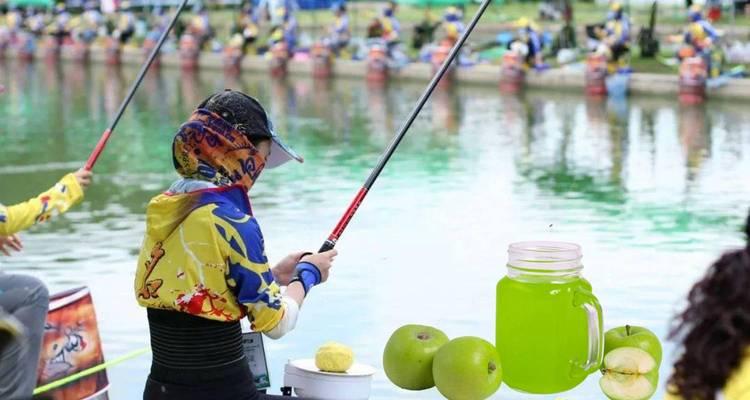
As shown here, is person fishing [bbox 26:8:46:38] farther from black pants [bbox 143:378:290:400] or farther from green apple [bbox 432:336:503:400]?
black pants [bbox 143:378:290:400]

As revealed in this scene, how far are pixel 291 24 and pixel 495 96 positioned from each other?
24.4ft

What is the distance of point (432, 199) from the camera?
34.5 ft

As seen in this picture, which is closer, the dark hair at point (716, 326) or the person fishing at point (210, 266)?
the dark hair at point (716, 326)

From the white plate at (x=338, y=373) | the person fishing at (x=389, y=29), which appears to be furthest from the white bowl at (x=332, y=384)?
the person fishing at (x=389, y=29)

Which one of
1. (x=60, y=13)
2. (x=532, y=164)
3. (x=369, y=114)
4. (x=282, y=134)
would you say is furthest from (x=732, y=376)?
(x=60, y=13)

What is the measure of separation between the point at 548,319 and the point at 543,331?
40 millimetres

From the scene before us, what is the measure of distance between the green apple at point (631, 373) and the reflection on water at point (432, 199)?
1.33ft

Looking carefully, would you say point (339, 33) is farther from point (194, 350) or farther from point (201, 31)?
point (194, 350)

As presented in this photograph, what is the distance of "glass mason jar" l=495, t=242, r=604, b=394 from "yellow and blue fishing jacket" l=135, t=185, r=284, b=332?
1.24 m

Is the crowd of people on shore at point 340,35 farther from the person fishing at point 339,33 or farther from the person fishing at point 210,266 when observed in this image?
the person fishing at point 210,266

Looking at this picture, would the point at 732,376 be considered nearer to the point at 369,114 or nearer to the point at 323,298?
the point at 323,298

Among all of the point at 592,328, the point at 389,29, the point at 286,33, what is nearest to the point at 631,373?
the point at 592,328

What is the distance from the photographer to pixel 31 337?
3.85 m

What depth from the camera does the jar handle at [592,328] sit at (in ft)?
14.1
